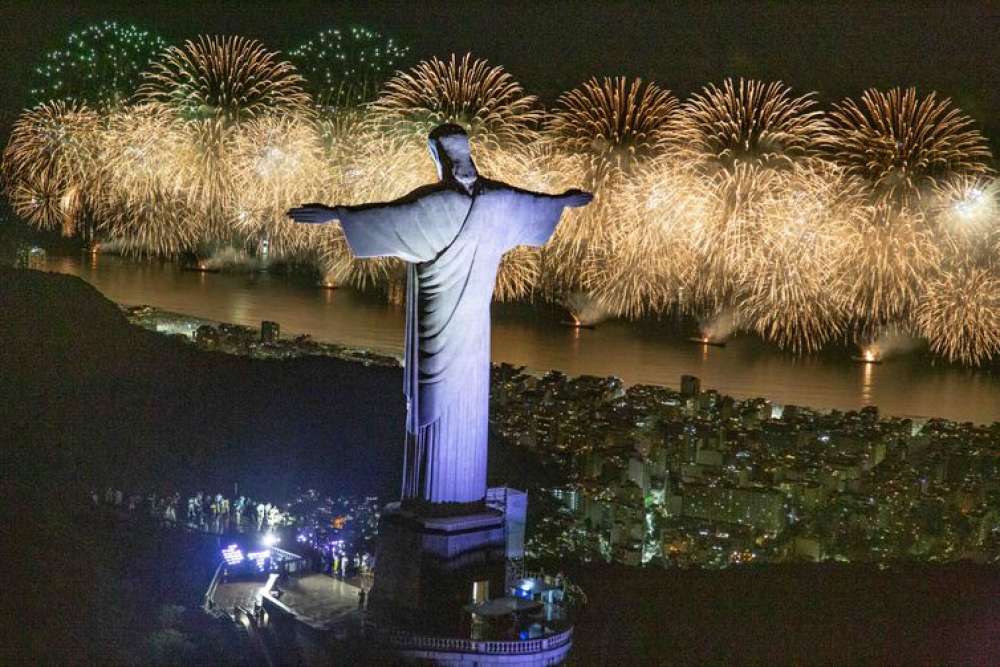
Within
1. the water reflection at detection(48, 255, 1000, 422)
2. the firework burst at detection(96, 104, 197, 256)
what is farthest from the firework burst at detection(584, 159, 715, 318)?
the firework burst at detection(96, 104, 197, 256)

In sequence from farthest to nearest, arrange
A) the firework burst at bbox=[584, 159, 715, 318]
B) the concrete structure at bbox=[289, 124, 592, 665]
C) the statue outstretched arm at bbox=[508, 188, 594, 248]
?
the firework burst at bbox=[584, 159, 715, 318] → the statue outstretched arm at bbox=[508, 188, 594, 248] → the concrete structure at bbox=[289, 124, 592, 665]

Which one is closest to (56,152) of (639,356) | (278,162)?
(278,162)

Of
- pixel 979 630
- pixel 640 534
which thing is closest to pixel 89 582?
pixel 640 534

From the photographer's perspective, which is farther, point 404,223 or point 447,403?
point 447,403

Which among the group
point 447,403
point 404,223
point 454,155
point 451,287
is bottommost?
point 447,403

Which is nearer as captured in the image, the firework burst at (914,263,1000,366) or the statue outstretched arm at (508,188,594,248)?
the statue outstretched arm at (508,188,594,248)

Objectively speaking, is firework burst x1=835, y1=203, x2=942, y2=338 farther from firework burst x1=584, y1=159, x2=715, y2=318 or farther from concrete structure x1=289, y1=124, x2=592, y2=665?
concrete structure x1=289, y1=124, x2=592, y2=665

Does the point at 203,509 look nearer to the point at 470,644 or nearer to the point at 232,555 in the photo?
the point at 232,555

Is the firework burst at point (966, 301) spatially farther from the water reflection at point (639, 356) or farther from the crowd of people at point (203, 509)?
the crowd of people at point (203, 509)

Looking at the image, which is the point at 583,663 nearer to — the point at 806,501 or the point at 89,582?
the point at 89,582
